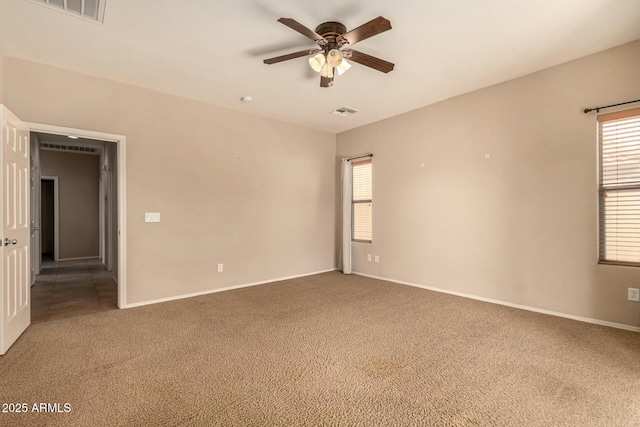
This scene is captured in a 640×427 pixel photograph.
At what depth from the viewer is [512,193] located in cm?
384

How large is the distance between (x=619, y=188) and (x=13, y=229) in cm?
603

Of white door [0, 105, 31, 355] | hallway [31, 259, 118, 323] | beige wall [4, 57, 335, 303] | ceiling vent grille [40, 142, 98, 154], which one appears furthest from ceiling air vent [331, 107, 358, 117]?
ceiling vent grille [40, 142, 98, 154]

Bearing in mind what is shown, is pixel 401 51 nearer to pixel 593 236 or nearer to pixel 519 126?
pixel 519 126

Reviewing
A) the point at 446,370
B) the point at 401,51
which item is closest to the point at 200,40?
the point at 401,51

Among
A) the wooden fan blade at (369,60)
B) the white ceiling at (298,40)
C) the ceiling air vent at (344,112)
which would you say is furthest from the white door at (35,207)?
the wooden fan blade at (369,60)

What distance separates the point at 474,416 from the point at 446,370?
1.74 feet

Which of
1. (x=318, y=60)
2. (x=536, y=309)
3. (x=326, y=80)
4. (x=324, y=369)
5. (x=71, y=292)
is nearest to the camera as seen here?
(x=324, y=369)

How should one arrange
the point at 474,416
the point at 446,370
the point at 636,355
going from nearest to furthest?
the point at 474,416 < the point at 446,370 < the point at 636,355

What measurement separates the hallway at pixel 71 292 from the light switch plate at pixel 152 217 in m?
1.20

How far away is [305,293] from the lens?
14.9ft

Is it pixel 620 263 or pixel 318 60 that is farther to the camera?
pixel 620 263

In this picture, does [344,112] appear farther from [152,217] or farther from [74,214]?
[74,214]

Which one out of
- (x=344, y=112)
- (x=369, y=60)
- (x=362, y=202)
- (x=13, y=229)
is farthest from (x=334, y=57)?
(x=362, y=202)

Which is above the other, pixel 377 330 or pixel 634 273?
pixel 634 273
